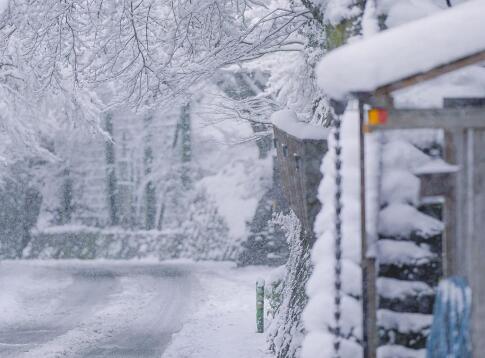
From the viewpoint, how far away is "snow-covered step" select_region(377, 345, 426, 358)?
4586mm

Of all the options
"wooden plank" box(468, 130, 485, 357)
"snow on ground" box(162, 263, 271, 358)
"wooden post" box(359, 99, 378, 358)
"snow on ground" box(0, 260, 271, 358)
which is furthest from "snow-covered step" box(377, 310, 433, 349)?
"snow on ground" box(0, 260, 271, 358)

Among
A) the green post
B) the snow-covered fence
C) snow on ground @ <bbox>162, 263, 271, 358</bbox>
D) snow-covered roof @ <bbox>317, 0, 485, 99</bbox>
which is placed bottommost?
snow on ground @ <bbox>162, 263, 271, 358</bbox>

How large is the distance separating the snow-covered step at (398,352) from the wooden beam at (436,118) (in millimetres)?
1567

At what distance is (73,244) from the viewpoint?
27109 millimetres

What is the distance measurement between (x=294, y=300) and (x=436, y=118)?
4510 mm

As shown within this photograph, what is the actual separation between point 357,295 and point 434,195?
3.07 feet

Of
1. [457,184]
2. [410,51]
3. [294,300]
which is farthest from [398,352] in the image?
[294,300]

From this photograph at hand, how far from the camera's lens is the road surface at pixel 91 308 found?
1225cm

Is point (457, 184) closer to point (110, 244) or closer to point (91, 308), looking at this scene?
point (91, 308)

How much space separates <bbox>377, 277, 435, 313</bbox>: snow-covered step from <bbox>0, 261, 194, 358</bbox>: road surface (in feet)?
24.7

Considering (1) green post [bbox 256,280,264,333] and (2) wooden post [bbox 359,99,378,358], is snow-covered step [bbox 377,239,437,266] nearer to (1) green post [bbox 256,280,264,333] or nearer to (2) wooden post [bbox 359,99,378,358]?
(2) wooden post [bbox 359,99,378,358]

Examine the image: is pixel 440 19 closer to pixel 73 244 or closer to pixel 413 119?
pixel 413 119

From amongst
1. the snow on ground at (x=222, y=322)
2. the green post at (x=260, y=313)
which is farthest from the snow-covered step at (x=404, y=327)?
the green post at (x=260, y=313)

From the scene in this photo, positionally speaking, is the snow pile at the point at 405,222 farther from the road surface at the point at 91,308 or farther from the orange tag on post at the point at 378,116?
the road surface at the point at 91,308
